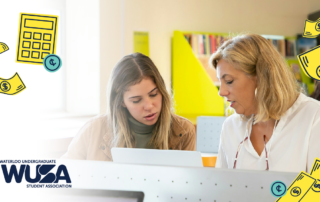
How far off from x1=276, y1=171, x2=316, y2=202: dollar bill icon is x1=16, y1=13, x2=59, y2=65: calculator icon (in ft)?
4.11

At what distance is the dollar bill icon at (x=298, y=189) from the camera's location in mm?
744

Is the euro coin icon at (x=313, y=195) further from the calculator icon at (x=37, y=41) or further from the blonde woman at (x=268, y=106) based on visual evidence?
the calculator icon at (x=37, y=41)

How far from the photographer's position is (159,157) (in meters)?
0.82

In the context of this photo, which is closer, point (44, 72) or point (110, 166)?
point (110, 166)

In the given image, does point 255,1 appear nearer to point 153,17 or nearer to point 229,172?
point 153,17

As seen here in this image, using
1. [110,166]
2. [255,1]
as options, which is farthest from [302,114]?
[255,1]

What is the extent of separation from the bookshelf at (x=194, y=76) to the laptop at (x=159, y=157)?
11.2ft

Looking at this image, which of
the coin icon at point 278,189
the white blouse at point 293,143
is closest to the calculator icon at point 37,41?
the white blouse at point 293,143

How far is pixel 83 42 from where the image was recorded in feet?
11.1

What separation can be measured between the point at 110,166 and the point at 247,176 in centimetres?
35

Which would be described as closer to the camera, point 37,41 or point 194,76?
point 37,41

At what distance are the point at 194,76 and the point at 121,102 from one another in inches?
109

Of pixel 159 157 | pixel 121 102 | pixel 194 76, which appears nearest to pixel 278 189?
pixel 159 157

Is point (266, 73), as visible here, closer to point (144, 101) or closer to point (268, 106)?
point (268, 106)
